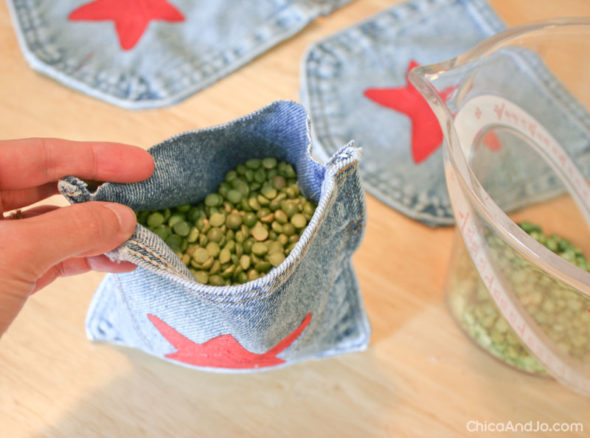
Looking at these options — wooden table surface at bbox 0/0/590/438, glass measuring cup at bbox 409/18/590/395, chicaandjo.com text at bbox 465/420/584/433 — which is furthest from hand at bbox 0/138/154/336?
chicaandjo.com text at bbox 465/420/584/433

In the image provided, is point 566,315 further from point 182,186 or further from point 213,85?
point 213,85

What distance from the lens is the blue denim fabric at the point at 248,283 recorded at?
0.38m

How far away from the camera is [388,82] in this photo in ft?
→ 2.50

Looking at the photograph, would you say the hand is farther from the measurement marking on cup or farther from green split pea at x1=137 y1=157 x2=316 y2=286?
the measurement marking on cup

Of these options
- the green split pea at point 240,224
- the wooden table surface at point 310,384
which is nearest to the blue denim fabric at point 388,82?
the wooden table surface at point 310,384

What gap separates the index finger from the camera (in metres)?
0.42

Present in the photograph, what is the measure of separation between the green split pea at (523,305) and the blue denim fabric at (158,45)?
45 centimetres

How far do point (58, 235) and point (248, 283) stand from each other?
5.2 inches

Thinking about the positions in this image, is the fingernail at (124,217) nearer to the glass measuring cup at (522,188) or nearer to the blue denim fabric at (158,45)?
the glass measuring cup at (522,188)

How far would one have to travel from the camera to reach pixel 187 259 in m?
0.46

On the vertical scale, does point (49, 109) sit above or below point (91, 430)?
above

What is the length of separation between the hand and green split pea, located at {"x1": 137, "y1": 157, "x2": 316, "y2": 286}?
0.06 meters

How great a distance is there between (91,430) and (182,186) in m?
0.26

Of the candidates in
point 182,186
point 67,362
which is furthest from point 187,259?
point 67,362
